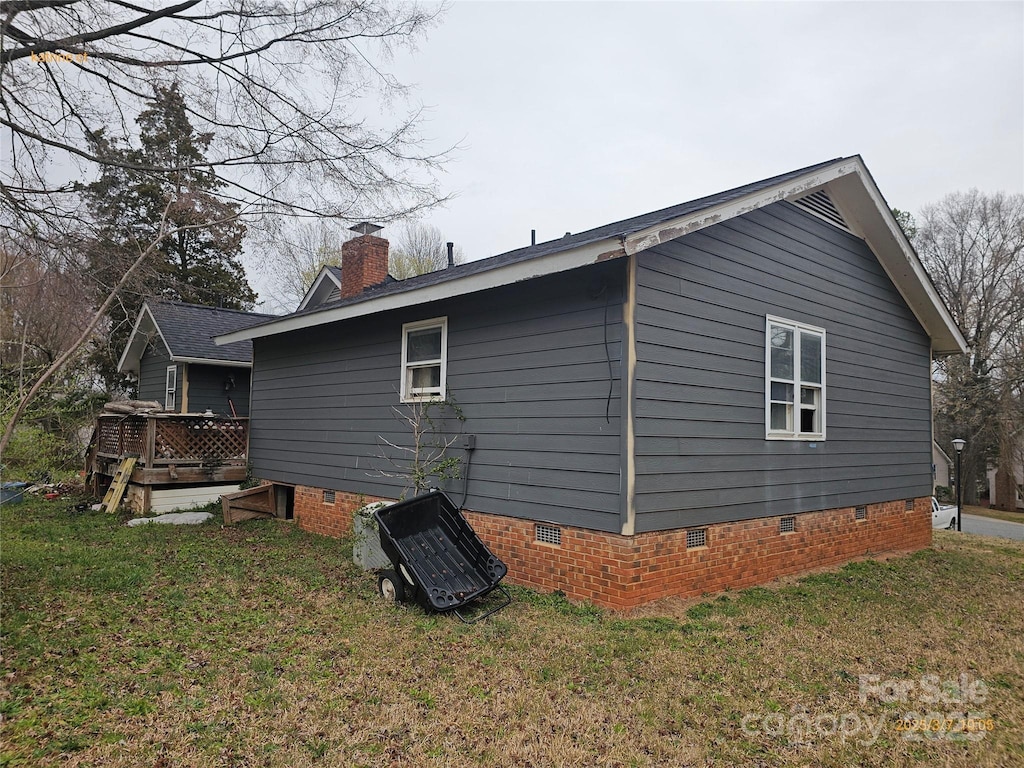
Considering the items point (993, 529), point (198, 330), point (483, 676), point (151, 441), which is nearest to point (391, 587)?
point (483, 676)

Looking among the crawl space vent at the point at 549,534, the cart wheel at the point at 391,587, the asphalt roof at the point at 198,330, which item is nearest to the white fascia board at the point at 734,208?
the crawl space vent at the point at 549,534

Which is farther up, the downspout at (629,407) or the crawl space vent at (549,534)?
the downspout at (629,407)

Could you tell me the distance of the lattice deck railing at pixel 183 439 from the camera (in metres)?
11.5

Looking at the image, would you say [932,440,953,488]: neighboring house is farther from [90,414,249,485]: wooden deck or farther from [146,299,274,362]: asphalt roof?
[90,414,249,485]: wooden deck

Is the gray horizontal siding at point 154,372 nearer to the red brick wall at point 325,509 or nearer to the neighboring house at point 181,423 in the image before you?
the neighboring house at point 181,423

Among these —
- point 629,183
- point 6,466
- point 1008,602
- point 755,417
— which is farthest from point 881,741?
point 629,183

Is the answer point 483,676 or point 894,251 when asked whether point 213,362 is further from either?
point 894,251

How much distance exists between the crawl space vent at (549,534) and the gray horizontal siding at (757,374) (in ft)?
2.88

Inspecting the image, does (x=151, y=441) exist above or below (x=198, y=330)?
below

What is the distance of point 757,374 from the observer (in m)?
7.35

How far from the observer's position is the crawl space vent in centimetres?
631

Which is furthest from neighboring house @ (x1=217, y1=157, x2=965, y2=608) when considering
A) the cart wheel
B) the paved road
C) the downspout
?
the paved road

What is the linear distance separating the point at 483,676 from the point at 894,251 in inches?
343

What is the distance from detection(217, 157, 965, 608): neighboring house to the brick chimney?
231cm
